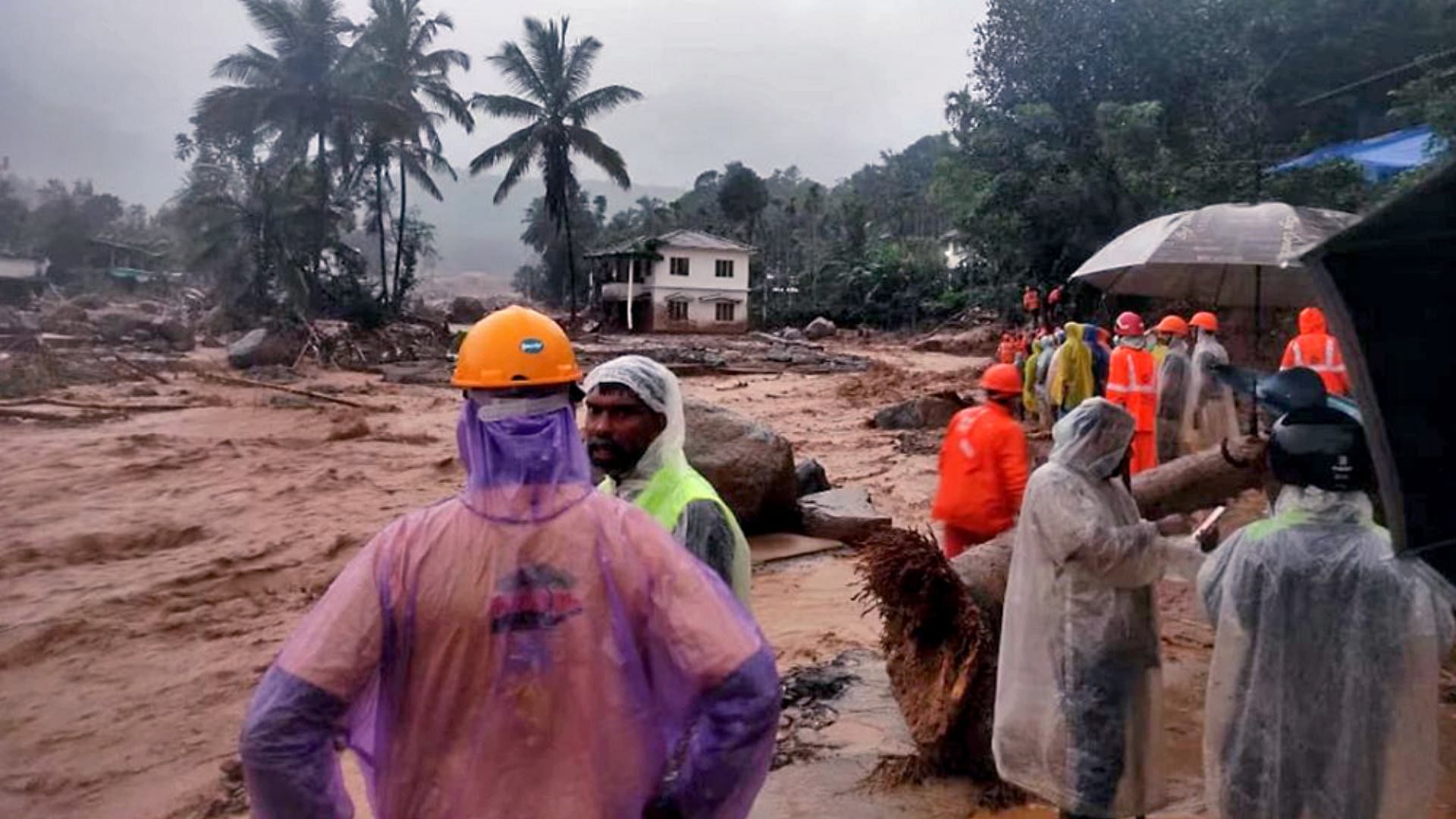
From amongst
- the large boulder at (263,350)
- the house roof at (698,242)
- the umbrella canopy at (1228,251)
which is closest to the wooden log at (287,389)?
the large boulder at (263,350)

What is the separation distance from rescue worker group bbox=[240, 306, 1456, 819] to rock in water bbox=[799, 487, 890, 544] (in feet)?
10.7

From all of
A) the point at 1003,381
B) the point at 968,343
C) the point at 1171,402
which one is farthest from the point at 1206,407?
the point at 968,343

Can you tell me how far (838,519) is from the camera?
7961 millimetres

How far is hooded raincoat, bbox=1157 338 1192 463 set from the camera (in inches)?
310

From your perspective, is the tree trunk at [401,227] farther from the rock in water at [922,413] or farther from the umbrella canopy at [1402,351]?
the umbrella canopy at [1402,351]

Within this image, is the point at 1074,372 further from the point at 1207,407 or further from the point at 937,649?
the point at 937,649

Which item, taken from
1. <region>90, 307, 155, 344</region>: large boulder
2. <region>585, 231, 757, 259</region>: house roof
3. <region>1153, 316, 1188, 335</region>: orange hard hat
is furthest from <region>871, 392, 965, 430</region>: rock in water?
<region>585, 231, 757, 259</region>: house roof

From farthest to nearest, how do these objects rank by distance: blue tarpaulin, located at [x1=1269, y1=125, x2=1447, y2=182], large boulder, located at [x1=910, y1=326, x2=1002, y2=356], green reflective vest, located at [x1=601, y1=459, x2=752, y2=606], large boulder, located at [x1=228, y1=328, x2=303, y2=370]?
large boulder, located at [x1=910, y1=326, x2=1002, y2=356] < large boulder, located at [x1=228, y1=328, x2=303, y2=370] < blue tarpaulin, located at [x1=1269, y1=125, x2=1447, y2=182] < green reflective vest, located at [x1=601, y1=459, x2=752, y2=606]

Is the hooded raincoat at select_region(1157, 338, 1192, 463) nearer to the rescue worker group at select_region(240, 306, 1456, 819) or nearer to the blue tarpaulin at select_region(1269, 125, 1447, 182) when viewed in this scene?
the rescue worker group at select_region(240, 306, 1456, 819)

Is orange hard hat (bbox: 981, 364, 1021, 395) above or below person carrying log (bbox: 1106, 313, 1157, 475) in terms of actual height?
above

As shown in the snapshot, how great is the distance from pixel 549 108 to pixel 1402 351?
35781mm

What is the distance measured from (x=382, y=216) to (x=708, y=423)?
3032 cm

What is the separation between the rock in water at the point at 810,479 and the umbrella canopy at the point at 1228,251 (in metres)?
3.26

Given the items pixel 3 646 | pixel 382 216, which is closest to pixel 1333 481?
pixel 3 646
